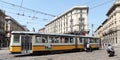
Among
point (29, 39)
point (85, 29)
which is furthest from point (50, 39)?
point (85, 29)

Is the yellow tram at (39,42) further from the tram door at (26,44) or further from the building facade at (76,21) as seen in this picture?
the building facade at (76,21)

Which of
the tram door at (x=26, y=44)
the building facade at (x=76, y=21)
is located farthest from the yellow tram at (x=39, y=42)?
the building facade at (x=76, y=21)

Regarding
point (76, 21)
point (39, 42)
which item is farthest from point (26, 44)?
point (76, 21)

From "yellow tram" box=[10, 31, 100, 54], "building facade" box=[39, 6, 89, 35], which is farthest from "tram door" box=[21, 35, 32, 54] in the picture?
"building facade" box=[39, 6, 89, 35]

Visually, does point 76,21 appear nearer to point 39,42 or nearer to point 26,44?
point 39,42

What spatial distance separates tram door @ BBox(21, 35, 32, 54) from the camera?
2472cm

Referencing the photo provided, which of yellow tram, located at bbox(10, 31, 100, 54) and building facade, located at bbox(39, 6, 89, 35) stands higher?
building facade, located at bbox(39, 6, 89, 35)

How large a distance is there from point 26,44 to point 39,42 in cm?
175

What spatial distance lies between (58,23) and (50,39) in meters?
76.0

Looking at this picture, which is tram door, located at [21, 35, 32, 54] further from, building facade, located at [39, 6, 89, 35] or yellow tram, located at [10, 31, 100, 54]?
building facade, located at [39, 6, 89, 35]

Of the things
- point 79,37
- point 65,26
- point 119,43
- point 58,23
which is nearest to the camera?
point 79,37

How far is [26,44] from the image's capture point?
985 inches

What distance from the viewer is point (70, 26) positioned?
287 ft

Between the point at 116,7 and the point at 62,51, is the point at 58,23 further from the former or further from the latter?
the point at 62,51
